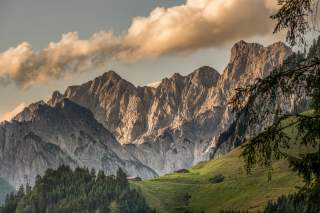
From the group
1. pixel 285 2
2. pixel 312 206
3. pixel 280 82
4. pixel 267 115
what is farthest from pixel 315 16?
pixel 312 206

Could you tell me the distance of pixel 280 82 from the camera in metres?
21.2

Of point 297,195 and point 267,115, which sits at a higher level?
point 267,115

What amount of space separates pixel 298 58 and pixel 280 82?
131 centimetres

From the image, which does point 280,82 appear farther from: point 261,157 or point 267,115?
point 261,157

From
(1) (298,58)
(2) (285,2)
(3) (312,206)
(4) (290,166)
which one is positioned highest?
(2) (285,2)

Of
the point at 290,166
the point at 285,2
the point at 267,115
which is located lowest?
the point at 290,166

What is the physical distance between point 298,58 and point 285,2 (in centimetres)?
222

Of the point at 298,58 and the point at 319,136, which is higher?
the point at 298,58

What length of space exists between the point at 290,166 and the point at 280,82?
318cm

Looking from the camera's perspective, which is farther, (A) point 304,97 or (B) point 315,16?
(A) point 304,97

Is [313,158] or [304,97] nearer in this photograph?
[313,158]

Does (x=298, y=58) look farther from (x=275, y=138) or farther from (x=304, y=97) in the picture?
(x=275, y=138)

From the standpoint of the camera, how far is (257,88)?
21203mm

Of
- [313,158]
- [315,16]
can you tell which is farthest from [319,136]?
[315,16]
